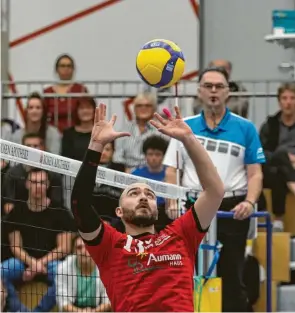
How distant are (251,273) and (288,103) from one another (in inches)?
85.4

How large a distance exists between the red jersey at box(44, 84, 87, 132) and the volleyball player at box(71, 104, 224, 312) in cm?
579

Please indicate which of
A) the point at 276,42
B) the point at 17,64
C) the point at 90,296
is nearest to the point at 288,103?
the point at 276,42

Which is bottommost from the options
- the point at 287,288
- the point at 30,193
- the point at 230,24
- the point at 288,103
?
the point at 287,288

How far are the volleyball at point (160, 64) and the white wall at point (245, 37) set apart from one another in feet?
17.7

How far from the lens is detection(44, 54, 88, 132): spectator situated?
43.4 ft

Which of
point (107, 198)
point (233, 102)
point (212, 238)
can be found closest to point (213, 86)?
point (212, 238)

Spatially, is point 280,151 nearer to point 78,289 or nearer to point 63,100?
point 78,289

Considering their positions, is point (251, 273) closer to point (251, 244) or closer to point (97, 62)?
point (251, 244)

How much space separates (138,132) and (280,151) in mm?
1677

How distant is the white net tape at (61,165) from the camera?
8031 mm

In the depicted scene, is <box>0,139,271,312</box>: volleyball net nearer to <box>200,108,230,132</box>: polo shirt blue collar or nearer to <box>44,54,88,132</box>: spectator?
<box>200,108,230,132</box>: polo shirt blue collar

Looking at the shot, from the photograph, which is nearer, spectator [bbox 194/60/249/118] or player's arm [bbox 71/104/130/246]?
player's arm [bbox 71/104/130/246]

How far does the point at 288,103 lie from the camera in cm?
1184

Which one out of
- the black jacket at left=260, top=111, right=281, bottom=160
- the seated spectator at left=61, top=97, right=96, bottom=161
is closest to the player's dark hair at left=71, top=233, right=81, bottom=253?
the seated spectator at left=61, top=97, right=96, bottom=161
